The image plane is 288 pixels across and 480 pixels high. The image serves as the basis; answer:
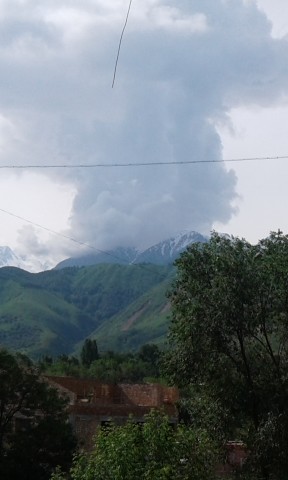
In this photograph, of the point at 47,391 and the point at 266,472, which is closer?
the point at 266,472

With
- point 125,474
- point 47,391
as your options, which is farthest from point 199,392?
point 47,391

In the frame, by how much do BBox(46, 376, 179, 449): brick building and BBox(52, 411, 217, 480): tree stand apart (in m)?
18.7

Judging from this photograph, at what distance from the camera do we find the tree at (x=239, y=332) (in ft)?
68.4

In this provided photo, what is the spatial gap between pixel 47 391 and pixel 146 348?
302ft

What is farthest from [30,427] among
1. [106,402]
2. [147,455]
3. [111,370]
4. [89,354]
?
[89,354]

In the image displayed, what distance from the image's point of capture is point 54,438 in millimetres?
30625

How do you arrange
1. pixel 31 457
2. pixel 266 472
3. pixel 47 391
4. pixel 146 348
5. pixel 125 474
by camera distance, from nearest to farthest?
pixel 125 474
pixel 266 472
pixel 31 457
pixel 47 391
pixel 146 348

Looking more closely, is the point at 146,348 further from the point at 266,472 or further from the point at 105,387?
the point at 266,472

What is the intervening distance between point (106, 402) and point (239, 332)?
30.3 m

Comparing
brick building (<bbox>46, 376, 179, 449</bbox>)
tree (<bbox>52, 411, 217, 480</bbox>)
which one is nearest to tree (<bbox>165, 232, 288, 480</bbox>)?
tree (<bbox>52, 411, 217, 480</bbox>)

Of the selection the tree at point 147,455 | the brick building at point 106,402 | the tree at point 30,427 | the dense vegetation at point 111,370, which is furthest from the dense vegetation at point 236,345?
the dense vegetation at point 111,370

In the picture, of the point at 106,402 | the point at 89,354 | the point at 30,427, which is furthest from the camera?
the point at 89,354

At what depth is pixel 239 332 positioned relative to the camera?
840 inches

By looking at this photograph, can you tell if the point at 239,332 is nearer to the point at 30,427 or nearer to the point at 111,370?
the point at 30,427
